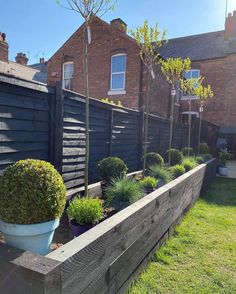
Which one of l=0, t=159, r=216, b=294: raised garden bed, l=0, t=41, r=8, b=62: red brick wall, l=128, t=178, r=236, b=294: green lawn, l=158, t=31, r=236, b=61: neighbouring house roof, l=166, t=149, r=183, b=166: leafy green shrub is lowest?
l=128, t=178, r=236, b=294: green lawn

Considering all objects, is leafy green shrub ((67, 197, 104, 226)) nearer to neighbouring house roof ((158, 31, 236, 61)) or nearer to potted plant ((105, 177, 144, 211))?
potted plant ((105, 177, 144, 211))

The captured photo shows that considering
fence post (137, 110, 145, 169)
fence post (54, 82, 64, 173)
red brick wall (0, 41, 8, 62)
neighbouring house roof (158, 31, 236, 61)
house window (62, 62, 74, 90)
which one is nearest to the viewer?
fence post (54, 82, 64, 173)

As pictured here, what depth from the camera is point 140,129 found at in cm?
691

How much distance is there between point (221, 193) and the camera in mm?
7266

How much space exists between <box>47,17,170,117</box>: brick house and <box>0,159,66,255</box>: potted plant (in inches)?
399

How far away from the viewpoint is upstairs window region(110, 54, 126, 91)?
41.2ft

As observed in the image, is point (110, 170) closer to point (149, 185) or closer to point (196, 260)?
point (149, 185)

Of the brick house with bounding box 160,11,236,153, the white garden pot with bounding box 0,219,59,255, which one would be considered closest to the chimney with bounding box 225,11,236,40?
the brick house with bounding box 160,11,236,153

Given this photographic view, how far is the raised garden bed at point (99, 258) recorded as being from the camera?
4.88ft

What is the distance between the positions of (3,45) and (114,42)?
5.44 meters

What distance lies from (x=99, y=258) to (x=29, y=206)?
26.8 inches

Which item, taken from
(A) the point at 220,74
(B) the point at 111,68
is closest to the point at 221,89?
(A) the point at 220,74

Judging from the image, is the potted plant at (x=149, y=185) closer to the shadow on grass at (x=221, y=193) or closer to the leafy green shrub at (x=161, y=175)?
the leafy green shrub at (x=161, y=175)

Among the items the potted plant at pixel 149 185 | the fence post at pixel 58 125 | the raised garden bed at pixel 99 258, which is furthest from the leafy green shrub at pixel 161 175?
the fence post at pixel 58 125
